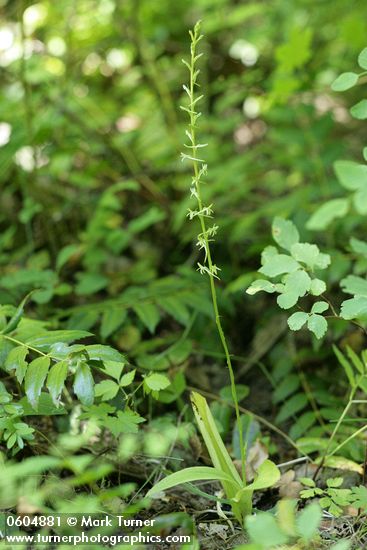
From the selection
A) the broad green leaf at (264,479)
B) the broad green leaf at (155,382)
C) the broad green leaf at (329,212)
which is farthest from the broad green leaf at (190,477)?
the broad green leaf at (329,212)

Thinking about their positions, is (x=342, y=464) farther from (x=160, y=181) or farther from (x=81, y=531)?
(x=160, y=181)

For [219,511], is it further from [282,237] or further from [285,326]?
[285,326]

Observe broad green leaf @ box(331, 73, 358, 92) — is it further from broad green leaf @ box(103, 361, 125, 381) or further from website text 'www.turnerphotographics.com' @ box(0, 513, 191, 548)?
website text 'www.turnerphotographics.com' @ box(0, 513, 191, 548)

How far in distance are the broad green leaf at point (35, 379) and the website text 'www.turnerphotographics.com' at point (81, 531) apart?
0.27 m

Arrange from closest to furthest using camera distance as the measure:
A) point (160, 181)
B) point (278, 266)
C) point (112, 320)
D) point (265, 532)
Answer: point (265, 532)
point (278, 266)
point (112, 320)
point (160, 181)

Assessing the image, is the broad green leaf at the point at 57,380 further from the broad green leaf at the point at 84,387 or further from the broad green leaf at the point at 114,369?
the broad green leaf at the point at 114,369

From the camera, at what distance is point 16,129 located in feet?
7.79

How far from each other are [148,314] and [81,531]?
74cm

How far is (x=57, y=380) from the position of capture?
1.22 metres

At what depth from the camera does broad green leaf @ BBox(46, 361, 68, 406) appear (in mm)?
1205

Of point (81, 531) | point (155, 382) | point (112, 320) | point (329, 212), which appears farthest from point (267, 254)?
point (81, 531)

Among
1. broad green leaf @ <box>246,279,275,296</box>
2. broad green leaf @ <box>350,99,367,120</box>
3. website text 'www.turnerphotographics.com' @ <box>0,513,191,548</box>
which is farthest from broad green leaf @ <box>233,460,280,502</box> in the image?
broad green leaf @ <box>350,99,367,120</box>

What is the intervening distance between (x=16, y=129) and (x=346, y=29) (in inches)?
56.9

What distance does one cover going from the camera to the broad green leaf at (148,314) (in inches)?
71.9
